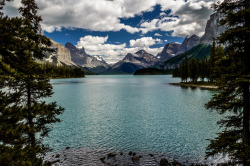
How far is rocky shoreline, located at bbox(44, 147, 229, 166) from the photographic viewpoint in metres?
16.8

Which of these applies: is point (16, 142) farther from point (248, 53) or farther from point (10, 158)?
point (248, 53)

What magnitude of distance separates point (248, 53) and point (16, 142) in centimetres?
1669

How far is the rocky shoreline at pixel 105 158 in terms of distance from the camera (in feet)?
55.1

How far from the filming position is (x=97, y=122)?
31.6 m

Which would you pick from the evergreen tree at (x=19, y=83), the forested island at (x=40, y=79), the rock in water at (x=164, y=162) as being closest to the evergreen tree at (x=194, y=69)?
the rock in water at (x=164, y=162)

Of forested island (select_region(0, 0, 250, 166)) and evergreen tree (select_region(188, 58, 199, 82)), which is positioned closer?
forested island (select_region(0, 0, 250, 166))

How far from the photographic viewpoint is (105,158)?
1786 cm

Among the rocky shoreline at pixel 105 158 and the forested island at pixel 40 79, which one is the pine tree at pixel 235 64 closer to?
the forested island at pixel 40 79

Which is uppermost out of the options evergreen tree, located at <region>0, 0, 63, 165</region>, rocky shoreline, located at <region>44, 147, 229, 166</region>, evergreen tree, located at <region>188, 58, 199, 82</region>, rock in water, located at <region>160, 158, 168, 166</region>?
evergreen tree, located at <region>188, 58, 199, 82</region>

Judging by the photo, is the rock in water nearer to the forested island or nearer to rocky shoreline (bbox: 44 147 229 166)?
rocky shoreline (bbox: 44 147 229 166)

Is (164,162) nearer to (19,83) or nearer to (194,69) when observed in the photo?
(19,83)

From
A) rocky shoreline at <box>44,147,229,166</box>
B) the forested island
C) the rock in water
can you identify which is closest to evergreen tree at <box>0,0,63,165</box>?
the forested island

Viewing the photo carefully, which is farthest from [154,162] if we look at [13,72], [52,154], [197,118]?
[197,118]

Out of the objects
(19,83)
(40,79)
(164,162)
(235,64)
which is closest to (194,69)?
(164,162)
